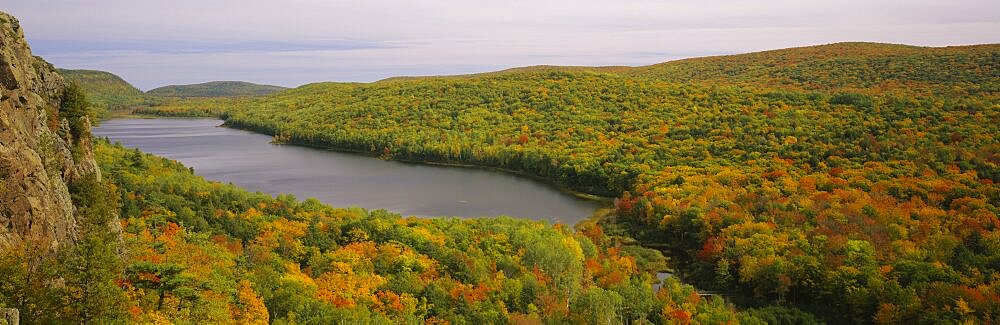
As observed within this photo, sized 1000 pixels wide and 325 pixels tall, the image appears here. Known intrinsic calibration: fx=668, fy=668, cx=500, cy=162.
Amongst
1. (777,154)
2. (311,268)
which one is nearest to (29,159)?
(311,268)

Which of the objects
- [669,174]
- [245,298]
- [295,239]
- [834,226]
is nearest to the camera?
[245,298]

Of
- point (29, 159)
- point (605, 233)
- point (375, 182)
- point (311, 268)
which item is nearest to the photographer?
point (29, 159)

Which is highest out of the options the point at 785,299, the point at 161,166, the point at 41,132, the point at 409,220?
the point at 41,132

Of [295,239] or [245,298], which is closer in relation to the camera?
[245,298]

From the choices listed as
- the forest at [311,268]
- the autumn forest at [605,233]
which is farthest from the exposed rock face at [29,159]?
the forest at [311,268]

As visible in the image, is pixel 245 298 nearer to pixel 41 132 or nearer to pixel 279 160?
pixel 41 132

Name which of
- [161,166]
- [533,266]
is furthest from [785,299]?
[161,166]

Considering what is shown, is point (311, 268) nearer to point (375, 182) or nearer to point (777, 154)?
point (375, 182)
